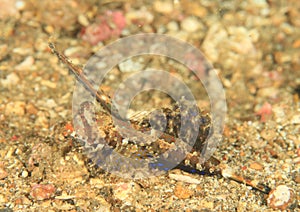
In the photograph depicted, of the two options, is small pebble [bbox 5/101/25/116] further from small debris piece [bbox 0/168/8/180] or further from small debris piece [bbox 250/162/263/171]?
small debris piece [bbox 250/162/263/171]

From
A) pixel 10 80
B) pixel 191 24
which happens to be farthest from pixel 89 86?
pixel 191 24

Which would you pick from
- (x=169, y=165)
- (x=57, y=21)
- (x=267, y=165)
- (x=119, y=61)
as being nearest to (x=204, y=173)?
(x=169, y=165)

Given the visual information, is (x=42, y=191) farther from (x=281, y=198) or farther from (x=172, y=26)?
(x=172, y=26)

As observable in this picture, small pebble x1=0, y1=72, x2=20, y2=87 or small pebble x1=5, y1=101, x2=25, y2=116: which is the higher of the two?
small pebble x1=0, y1=72, x2=20, y2=87

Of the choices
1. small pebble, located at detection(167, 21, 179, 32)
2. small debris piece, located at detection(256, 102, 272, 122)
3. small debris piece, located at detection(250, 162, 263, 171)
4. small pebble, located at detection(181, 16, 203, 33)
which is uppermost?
small pebble, located at detection(181, 16, 203, 33)

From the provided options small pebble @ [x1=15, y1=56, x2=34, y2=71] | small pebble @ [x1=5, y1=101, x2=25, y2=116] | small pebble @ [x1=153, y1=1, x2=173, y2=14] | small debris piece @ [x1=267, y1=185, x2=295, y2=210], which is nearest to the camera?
small debris piece @ [x1=267, y1=185, x2=295, y2=210]

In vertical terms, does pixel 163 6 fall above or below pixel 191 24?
above

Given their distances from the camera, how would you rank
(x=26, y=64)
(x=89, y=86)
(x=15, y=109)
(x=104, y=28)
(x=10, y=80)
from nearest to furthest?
(x=89, y=86), (x=15, y=109), (x=10, y=80), (x=26, y=64), (x=104, y=28)

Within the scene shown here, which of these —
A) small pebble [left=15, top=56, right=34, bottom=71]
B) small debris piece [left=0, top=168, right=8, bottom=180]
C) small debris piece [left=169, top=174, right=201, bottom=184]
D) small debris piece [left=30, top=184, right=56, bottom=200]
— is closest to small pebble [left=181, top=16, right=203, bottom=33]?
small pebble [left=15, top=56, right=34, bottom=71]
